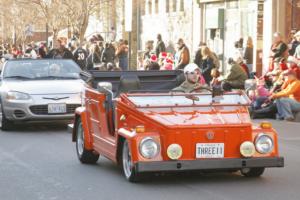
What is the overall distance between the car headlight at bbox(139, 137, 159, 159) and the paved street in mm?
387

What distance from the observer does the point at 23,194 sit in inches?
352

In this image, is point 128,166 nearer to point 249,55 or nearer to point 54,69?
point 54,69

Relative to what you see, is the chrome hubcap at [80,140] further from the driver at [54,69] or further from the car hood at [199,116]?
the driver at [54,69]

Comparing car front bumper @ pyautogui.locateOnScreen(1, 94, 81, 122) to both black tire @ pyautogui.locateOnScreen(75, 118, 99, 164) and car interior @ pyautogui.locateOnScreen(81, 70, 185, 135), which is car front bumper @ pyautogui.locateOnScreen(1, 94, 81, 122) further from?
black tire @ pyautogui.locateOnScreen(75, 118, 99, 164)

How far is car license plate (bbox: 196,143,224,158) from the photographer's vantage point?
29.8 feet

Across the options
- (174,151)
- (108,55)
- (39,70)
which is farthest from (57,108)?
(108,55)

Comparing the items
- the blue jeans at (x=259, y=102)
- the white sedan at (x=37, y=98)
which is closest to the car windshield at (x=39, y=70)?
the white sedan at (x=37, y=98)

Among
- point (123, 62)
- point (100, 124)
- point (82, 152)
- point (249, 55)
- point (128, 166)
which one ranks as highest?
point (249, 55)

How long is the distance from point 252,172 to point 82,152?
9.00ft

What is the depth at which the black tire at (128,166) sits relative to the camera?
9.29m

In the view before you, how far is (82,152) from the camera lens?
450 inches

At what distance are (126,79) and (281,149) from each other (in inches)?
147

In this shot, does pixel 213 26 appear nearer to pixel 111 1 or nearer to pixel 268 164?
pixel 111 1

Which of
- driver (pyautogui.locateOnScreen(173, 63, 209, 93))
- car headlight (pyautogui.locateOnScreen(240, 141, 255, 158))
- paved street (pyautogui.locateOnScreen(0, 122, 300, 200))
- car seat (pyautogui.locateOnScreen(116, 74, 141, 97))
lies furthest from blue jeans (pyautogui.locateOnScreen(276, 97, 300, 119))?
car headlight (pyautogui.locateOnScreen(240, 141, 255, 158))
